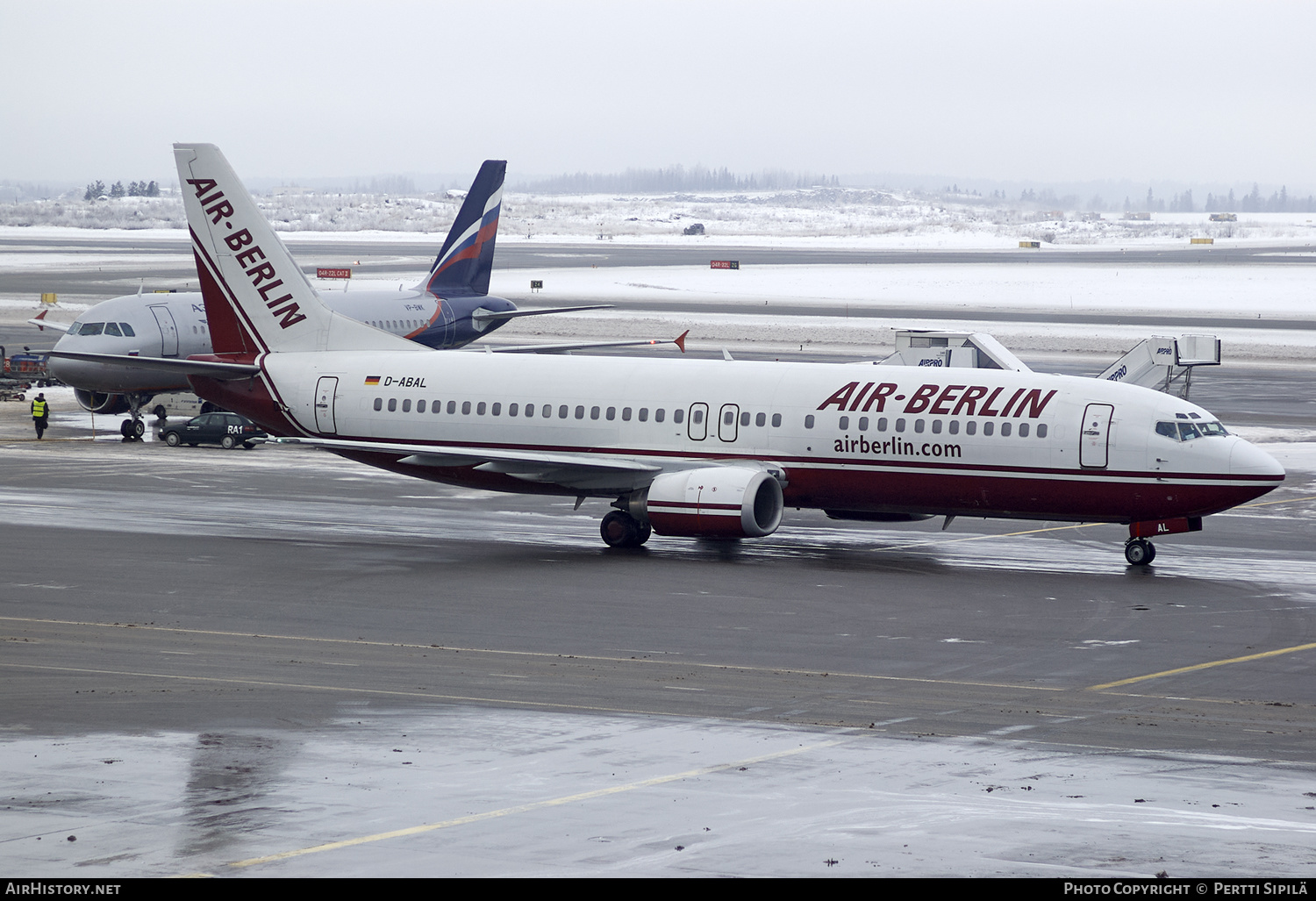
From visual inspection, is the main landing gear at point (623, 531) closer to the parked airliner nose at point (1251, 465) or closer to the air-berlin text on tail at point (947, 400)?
the air-berlin text on tail at point (947, 400)

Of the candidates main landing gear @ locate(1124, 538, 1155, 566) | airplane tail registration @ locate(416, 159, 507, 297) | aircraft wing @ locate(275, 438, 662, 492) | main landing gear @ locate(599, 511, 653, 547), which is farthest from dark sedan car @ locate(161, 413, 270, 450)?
main landing gear @ locate(1124, 538, 1155, 566)

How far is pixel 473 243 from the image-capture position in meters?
69.5

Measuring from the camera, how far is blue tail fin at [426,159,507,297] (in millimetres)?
67875

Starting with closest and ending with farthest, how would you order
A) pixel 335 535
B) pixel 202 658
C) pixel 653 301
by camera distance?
pixel 202 658
pixel 335 535
pixel 653 301

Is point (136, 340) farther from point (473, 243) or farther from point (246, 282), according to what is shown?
point (246, 282)

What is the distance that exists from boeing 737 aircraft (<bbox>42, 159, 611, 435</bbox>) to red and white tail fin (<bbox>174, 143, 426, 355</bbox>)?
8.63 meters

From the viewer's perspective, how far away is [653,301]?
12600 cm

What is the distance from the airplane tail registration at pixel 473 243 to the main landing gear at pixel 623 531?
32826mm

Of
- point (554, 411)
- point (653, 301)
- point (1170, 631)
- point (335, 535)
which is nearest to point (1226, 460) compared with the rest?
point (1170, 631)

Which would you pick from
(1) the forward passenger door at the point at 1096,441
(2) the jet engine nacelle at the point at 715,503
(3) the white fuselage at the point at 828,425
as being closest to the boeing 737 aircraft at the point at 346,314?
(3) the white fuselage at the point at 828,425

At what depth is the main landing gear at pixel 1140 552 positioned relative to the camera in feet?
117

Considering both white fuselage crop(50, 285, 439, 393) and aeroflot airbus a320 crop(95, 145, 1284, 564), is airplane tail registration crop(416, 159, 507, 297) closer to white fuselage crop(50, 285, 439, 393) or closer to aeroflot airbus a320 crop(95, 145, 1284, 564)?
white fuselage crop(50, 285, 439, 393)

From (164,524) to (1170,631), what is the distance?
79.6ft

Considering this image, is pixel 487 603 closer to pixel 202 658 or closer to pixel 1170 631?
pixel 202 658
